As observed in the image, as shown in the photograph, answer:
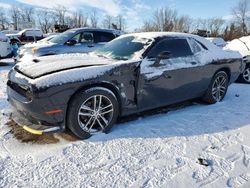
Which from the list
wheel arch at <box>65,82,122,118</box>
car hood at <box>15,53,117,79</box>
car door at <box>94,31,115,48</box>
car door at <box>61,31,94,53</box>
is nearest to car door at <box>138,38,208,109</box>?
wheel arch at <box>65,82,122,118</box>

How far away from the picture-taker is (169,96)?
490cm

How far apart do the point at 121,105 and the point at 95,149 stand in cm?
87

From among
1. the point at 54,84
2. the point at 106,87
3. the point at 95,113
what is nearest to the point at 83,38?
the point at 106,87

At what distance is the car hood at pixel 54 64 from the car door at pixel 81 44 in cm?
444

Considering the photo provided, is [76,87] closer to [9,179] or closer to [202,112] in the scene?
[9,179]

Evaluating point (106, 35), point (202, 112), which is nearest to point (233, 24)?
point (106, 35)

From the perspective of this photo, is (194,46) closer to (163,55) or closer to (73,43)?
(163,55)

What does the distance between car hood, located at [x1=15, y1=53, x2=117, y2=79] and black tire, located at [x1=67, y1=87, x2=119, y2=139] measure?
17.8 inches

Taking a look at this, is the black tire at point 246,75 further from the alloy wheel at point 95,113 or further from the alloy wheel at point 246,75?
the alloy wheel at point 95,113

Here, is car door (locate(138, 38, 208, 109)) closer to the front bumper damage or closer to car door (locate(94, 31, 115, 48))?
the front bumper damage

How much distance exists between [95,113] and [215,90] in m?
2.95

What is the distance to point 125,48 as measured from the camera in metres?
4.89

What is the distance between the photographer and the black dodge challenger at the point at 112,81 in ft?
12.0

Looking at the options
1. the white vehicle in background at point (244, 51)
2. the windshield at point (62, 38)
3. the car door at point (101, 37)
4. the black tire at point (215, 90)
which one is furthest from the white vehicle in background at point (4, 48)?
the black tire at point (215, 90)
